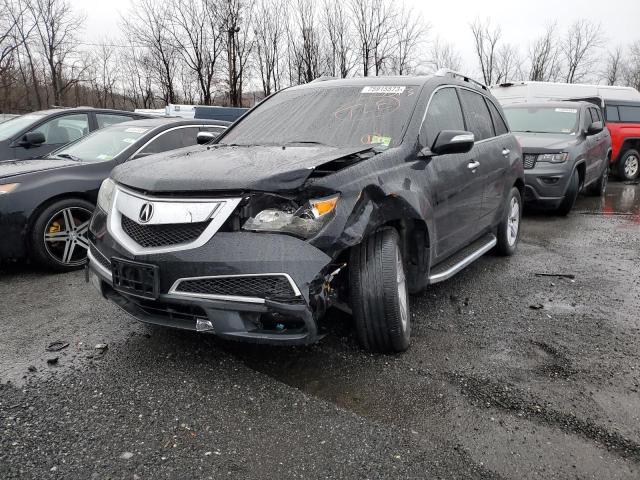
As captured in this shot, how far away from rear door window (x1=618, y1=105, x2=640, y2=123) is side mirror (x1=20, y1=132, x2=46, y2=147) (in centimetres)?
1318

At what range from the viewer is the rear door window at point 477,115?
14.3 feet

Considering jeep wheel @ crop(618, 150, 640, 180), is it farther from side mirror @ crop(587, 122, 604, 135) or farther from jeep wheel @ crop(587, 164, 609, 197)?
side mirror @ crop(587, 122, 604, 135)

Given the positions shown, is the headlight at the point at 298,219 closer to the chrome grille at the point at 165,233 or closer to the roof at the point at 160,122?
the chrome grille at the point at 165,233

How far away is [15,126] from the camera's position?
663cm

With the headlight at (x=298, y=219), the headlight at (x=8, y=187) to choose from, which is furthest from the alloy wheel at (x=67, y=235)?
the headlight at (x=298, y=219)

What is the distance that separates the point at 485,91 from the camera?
5.06m

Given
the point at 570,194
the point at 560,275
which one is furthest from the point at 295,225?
the point at 570,194

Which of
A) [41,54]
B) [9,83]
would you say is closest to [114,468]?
[9,83]

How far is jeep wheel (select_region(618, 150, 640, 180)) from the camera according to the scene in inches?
507

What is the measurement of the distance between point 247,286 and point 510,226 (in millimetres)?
3754

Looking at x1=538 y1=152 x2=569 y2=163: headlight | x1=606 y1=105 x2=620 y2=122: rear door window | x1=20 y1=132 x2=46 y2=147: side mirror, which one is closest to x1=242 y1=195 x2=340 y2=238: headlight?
x1=20 y1=132 x2=46 y2=147: side mirror

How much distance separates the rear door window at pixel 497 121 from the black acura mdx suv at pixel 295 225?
1.48 meters

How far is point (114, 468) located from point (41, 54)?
34.7 meters

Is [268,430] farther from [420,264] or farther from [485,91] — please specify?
[485,91]
